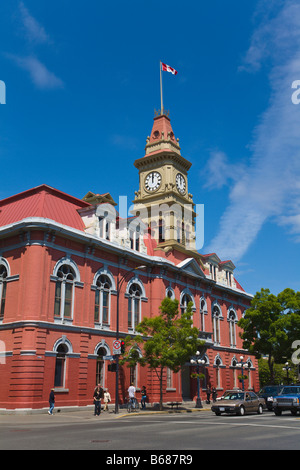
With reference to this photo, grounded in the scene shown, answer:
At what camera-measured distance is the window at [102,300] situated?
35.2 m

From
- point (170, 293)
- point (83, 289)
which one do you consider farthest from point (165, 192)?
point (83, 289)

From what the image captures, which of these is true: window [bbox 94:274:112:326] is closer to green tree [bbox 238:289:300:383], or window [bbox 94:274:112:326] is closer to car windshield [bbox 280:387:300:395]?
car windshield [bbox 280:387:300:395]

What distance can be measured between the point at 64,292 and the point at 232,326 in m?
30.3

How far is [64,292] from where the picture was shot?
32.4m

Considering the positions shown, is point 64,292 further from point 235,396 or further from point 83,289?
point 235,396

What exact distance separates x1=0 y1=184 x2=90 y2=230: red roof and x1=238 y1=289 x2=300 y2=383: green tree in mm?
21551

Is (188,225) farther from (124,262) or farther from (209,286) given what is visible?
(124,262)

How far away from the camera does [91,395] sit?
3278cm

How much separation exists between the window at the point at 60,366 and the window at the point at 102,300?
166 inches

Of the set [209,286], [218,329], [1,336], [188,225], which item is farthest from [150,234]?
[1,336]

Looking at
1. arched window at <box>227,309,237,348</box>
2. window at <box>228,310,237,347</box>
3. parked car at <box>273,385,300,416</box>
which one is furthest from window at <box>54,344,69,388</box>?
window at <box>228,310,237,347</box>

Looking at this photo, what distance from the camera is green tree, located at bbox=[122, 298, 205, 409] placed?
1330 inches

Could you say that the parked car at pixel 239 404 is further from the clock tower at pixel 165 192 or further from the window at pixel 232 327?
the window at pixel 232 327

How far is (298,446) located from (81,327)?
22.2 metres
